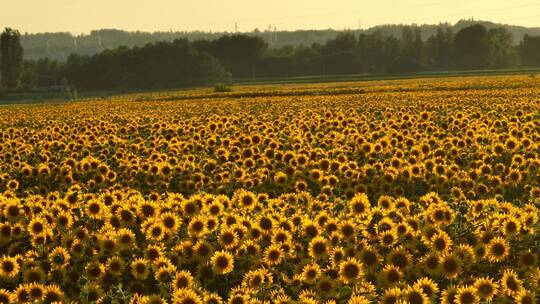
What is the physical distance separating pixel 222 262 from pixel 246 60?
13947cm

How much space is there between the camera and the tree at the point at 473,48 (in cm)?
14300

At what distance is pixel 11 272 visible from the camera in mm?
6844

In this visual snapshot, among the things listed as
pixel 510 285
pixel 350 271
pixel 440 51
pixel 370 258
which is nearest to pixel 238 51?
pixel 440 51

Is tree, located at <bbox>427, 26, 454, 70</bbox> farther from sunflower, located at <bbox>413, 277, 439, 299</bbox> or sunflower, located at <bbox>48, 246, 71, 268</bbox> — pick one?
sunflower, located at <bbox>413, 277, 439, 299</bbox>

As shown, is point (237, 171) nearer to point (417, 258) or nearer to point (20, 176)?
point (20, 176)

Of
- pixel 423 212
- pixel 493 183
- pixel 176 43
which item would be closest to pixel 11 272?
pixel 423 212

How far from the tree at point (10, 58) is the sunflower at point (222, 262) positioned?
11715cm

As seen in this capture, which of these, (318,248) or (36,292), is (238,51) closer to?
(318,248)

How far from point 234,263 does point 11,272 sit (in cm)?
237

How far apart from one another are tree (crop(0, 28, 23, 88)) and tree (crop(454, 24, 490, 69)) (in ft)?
301

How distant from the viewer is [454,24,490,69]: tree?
14300 centimetres

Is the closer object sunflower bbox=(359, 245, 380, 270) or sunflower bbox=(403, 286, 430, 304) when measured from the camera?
sunflower bbox=(403, 286, 430, 304)

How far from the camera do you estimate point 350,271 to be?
256 inches

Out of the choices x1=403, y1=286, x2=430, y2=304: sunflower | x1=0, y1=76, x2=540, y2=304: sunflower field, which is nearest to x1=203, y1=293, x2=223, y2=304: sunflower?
x1=0, y1=76, x2=540, y2=304: sunflower field
